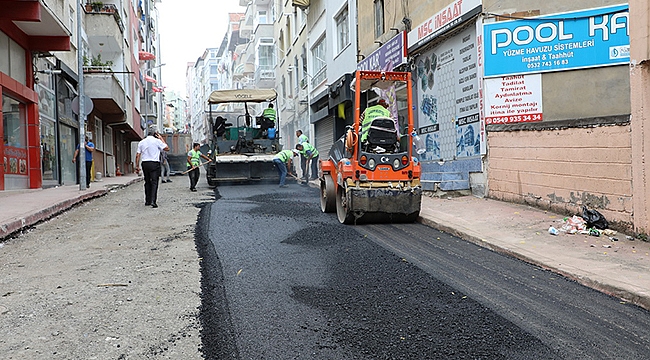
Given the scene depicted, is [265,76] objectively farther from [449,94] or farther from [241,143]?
[449,94]

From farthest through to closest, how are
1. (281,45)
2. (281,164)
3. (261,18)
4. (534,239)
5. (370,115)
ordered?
(261,18), (281,45), (281,164), (370,115), (534,239)

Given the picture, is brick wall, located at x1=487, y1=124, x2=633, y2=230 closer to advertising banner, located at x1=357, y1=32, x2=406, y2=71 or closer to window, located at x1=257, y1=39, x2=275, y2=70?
advertising banner, located at x1=357, y1=32, x2=406, y2=71

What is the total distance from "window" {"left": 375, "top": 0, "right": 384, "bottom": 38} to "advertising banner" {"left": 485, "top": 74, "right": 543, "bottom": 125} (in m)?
6.91

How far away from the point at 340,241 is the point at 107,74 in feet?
54.2

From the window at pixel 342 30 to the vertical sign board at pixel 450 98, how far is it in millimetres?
6947

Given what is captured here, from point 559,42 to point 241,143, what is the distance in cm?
1085

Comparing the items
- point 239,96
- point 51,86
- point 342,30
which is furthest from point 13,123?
point 342,30

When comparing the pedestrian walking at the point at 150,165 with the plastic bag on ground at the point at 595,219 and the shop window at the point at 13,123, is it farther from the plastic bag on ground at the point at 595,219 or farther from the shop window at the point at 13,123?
the plastic bag on ground at the point at 595,219

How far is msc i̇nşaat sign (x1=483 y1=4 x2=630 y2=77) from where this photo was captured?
8.57 metres

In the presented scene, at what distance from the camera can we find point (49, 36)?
15398mm

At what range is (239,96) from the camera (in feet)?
63.1

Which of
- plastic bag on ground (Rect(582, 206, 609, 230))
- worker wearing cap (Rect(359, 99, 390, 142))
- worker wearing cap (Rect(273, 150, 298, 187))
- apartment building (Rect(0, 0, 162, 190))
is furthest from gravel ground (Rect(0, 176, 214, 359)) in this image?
worker wearing cap (Rect(273, 150, 298, 187))

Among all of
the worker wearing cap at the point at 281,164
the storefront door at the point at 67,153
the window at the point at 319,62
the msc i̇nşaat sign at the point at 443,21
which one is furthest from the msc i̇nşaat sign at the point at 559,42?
the storefront door at the point at 67,153

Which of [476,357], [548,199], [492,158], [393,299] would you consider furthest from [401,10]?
[476,357]
